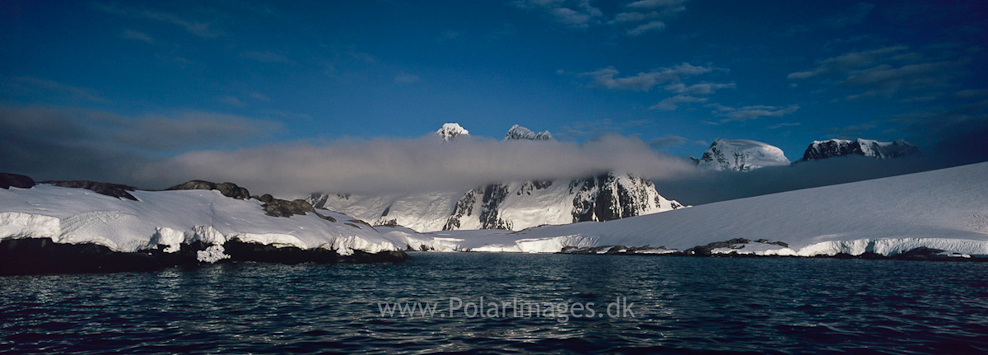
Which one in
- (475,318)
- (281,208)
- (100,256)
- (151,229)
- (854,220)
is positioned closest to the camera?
(475,318)

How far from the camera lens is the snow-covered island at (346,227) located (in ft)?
105

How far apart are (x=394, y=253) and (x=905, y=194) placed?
89843mm

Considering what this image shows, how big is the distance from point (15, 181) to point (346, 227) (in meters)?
30.1

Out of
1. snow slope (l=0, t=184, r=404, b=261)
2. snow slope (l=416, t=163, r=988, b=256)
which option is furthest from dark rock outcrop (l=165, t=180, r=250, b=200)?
snow slope (l=416, t=163, r=988, b=256)

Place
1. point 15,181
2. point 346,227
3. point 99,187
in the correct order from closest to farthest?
point 15,181, point 99,187, point 346,227

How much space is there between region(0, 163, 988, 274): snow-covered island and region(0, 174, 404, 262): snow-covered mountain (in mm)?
90

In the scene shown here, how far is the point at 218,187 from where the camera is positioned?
2010 inches

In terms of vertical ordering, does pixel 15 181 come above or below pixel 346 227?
above

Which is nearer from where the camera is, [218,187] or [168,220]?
[168,220]

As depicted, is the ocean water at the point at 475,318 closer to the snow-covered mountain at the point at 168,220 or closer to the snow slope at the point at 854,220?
the snow-covered mountain at the point at 168,220

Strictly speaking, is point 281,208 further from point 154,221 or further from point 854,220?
point 854,220

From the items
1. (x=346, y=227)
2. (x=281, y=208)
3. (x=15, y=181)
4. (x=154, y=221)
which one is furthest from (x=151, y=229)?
(x=346, y=227)

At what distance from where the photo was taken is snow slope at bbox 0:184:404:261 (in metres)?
30.6

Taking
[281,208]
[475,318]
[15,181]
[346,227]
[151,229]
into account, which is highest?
[15,181]
